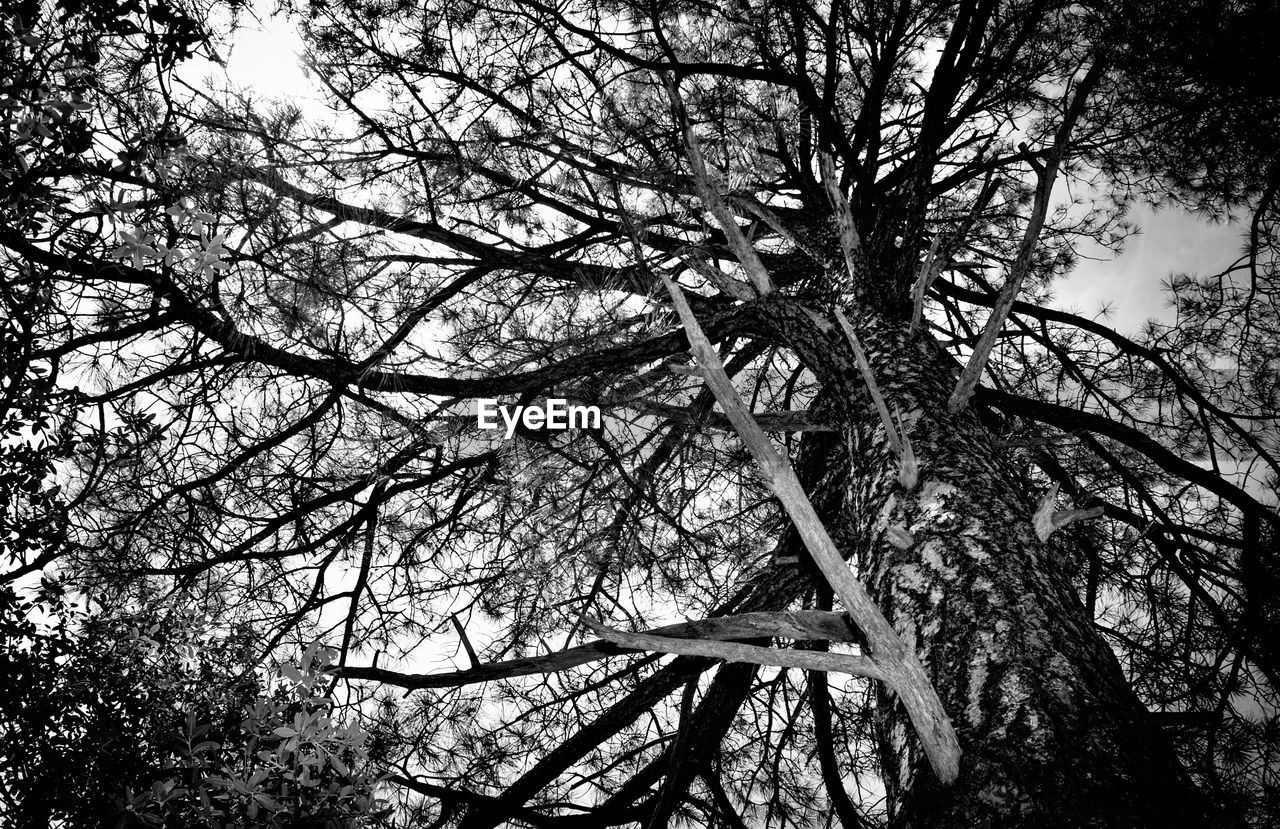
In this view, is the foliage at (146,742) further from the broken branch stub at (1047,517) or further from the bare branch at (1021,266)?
the bare branch at (1021,266)

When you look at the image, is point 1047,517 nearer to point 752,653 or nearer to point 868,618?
point 868,618

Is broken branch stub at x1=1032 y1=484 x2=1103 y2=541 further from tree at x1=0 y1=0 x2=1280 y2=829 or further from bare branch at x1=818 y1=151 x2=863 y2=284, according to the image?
bare branch at x1=818 y1=151 x2=863 y2=284

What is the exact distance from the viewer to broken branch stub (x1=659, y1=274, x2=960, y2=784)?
747 millimetres

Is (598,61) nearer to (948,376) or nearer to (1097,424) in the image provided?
(948,376)

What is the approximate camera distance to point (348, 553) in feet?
7.72

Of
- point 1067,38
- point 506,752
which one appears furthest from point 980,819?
point 1067,38

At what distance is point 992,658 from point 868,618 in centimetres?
24

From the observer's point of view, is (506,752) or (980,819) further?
(506,752)

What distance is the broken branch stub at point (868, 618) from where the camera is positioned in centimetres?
75

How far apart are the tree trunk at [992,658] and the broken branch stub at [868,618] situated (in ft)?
0.15

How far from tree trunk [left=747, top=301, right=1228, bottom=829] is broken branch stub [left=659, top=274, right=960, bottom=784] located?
46mm

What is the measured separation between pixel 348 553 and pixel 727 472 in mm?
1399

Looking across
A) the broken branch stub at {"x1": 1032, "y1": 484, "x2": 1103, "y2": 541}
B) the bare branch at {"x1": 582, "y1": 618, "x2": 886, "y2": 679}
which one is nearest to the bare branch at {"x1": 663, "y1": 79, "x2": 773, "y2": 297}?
the broken branch stub at {"x1": 1032, "y1": 484, "x2": 1103, "y2": 541}

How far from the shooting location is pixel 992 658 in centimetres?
87
